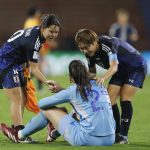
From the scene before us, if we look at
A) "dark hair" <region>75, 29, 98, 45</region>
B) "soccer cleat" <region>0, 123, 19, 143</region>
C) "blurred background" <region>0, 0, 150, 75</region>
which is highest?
"blurred background" <region>0, 0, 150, 75</region>

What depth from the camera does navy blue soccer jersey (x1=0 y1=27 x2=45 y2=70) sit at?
9.26 metres

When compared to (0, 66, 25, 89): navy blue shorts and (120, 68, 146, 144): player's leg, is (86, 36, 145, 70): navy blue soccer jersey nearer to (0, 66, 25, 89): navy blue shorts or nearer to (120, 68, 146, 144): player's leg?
(120, 68, 146, 144): player's leg

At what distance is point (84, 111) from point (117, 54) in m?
1.26

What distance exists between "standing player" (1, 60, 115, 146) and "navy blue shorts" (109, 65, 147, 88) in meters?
1.02

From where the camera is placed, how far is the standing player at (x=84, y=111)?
27.4ft

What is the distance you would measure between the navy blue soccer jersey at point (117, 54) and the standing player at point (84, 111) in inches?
30.3

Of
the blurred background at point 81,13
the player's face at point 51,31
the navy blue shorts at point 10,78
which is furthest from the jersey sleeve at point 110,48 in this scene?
the blurred background at point 81,13

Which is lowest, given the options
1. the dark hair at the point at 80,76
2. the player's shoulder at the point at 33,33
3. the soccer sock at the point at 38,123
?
the soccer sock at the point at 38,123

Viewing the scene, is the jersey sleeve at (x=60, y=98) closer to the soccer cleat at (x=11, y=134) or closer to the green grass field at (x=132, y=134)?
the green grass field at (x=132, y=134)

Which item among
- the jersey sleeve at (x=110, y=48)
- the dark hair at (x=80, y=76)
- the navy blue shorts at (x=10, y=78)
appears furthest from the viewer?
the navy blue shorts at (x=10, y=78)

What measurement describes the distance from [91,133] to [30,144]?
968 millimetres

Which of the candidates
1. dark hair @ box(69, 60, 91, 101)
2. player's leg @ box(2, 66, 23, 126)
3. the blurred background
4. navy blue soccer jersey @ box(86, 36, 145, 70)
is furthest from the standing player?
the blurred background

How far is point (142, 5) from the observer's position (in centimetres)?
2658

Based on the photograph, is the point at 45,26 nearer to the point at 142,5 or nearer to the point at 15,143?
the point at 15,143
